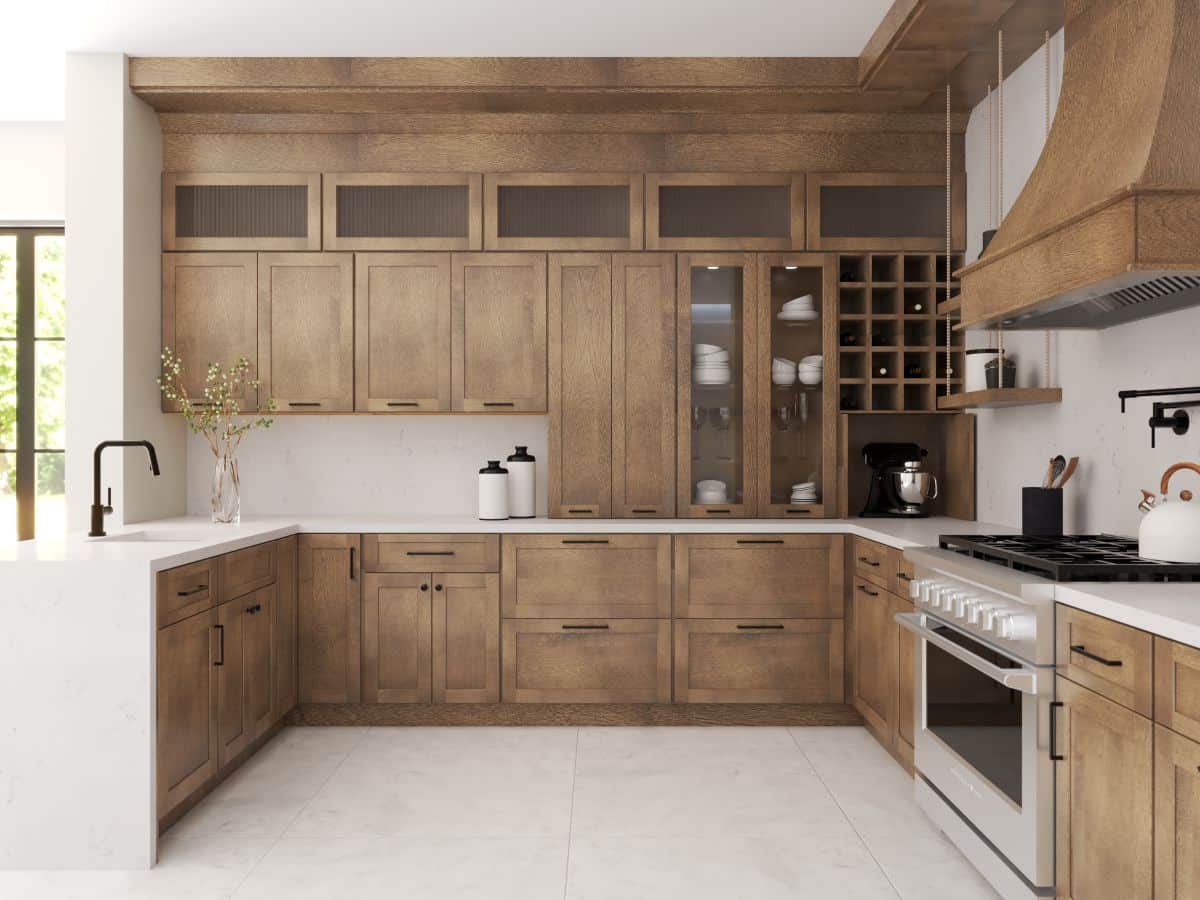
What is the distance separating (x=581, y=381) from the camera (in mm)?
4336

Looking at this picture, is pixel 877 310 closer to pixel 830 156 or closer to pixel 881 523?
pixel 830 156

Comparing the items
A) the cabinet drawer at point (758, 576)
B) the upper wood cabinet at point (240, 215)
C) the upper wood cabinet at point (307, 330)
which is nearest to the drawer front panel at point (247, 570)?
the upper wood cabinet at point (307, 330)

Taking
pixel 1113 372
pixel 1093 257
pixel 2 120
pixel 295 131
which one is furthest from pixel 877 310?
pixel 2 120

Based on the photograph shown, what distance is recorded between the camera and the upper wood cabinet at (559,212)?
433 cm

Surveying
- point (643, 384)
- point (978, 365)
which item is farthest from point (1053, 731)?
point (643, 384)

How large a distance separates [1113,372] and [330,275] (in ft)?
10.7

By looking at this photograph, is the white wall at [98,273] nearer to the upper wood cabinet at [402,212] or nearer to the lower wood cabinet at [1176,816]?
the upper wood cabinet at [402,212]

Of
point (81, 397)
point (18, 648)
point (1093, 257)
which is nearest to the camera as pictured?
point (1093, 257)

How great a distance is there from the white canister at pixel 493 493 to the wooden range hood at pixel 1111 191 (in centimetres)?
223

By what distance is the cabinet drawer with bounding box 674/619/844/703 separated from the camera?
4086 mm

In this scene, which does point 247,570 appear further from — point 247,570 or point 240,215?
point 240,215

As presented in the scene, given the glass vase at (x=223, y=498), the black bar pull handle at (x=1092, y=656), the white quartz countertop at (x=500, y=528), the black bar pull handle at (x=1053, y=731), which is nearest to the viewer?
the black bar pull handle at (x=1092, y=656)

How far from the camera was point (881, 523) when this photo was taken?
4.05 meters

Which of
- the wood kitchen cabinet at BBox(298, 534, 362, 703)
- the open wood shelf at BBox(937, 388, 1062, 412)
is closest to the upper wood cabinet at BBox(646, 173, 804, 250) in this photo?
the open wood shelf at BBox(937, 388, 1062, 412)
